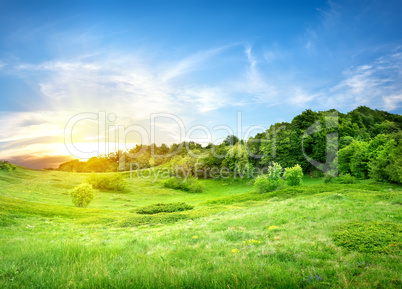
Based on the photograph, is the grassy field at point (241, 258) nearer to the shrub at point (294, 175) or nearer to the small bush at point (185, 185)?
the shrub at point (294, 175)

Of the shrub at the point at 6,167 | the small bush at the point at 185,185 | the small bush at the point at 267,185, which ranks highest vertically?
the shrub at the point at 6,167

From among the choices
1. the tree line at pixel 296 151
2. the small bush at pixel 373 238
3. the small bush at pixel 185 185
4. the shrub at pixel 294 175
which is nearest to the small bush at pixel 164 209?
the small bush at pixel 373 238

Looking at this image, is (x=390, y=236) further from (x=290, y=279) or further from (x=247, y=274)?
(x=247, y=274)

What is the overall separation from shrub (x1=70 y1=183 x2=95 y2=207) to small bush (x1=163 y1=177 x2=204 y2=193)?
93.9ft

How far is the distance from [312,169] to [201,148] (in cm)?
3778

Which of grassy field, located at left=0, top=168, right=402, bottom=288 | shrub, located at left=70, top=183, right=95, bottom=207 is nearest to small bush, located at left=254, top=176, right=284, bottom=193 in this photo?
grassy field, located at left=0, top=168, right=402, bottom=288

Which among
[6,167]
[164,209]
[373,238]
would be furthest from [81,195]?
→ [373,238]

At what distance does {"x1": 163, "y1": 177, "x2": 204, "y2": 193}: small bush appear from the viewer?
5969 cm

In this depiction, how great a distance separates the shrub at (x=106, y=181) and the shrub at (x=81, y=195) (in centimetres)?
1793

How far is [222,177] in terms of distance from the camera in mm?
73562

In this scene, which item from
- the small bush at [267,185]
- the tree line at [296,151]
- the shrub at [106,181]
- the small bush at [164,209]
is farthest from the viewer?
the tree line at [296,151]

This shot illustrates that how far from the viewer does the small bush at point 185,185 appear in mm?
59688

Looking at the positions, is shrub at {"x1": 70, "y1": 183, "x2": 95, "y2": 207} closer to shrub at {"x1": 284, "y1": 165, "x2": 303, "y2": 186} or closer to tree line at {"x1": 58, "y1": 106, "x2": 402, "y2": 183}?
tree line at {"x1": 58, "y1": 106, "x2": 402, "y2": 183}

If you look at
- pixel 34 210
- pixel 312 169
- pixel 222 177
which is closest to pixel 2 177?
pixel 34 210
